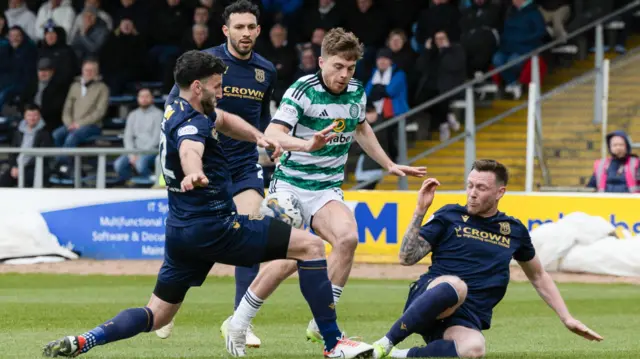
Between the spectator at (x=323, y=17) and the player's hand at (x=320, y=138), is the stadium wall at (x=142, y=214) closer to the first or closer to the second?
the spectator at (x=323, y=17)

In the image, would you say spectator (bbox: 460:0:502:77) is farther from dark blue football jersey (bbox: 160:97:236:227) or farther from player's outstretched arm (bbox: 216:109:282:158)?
dark blue football jersey (bbox: 160:97:236:227)

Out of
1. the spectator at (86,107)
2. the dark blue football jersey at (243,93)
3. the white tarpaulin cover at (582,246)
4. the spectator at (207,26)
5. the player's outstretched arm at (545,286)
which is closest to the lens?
the player's outstretched arm at (545,286)

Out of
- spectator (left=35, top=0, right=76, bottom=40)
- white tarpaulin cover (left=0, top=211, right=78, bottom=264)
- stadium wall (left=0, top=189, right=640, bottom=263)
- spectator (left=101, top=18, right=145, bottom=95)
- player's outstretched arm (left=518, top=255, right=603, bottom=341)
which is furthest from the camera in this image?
spectator (left=35, top=0, right=76, bottom=40)

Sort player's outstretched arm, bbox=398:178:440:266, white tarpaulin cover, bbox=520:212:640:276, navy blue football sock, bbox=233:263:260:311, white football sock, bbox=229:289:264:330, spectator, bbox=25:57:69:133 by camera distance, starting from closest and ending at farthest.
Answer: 1. player's outstretched arm, bbox=398:178:440:266
2. white football sock, bbox=229:289:264:330
3. navy blue football sock, bbox=233:263:260:311
4. white tarpaulin cover, bbox=520:212:640:276
5. spectator, bbox=25:57:69:133

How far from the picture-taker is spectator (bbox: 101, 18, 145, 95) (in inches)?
939

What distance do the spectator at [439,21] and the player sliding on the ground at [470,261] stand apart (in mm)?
13856

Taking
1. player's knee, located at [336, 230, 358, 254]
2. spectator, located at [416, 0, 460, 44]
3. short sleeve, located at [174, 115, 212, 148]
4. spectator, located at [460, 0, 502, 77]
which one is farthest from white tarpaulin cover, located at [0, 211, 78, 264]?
short sleeve, located at [174, 115, 212, 148]

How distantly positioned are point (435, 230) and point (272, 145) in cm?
128

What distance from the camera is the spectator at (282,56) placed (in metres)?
22.2

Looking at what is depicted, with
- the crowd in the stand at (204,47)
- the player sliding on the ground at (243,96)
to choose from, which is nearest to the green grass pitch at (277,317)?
the player sliding on the ground at (243,96)

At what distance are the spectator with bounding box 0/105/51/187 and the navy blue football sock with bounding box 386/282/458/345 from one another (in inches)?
508

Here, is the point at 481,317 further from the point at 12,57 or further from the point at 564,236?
the point at 12,57

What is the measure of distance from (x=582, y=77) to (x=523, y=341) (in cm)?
1035

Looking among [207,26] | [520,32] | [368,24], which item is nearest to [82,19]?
[207,26]
